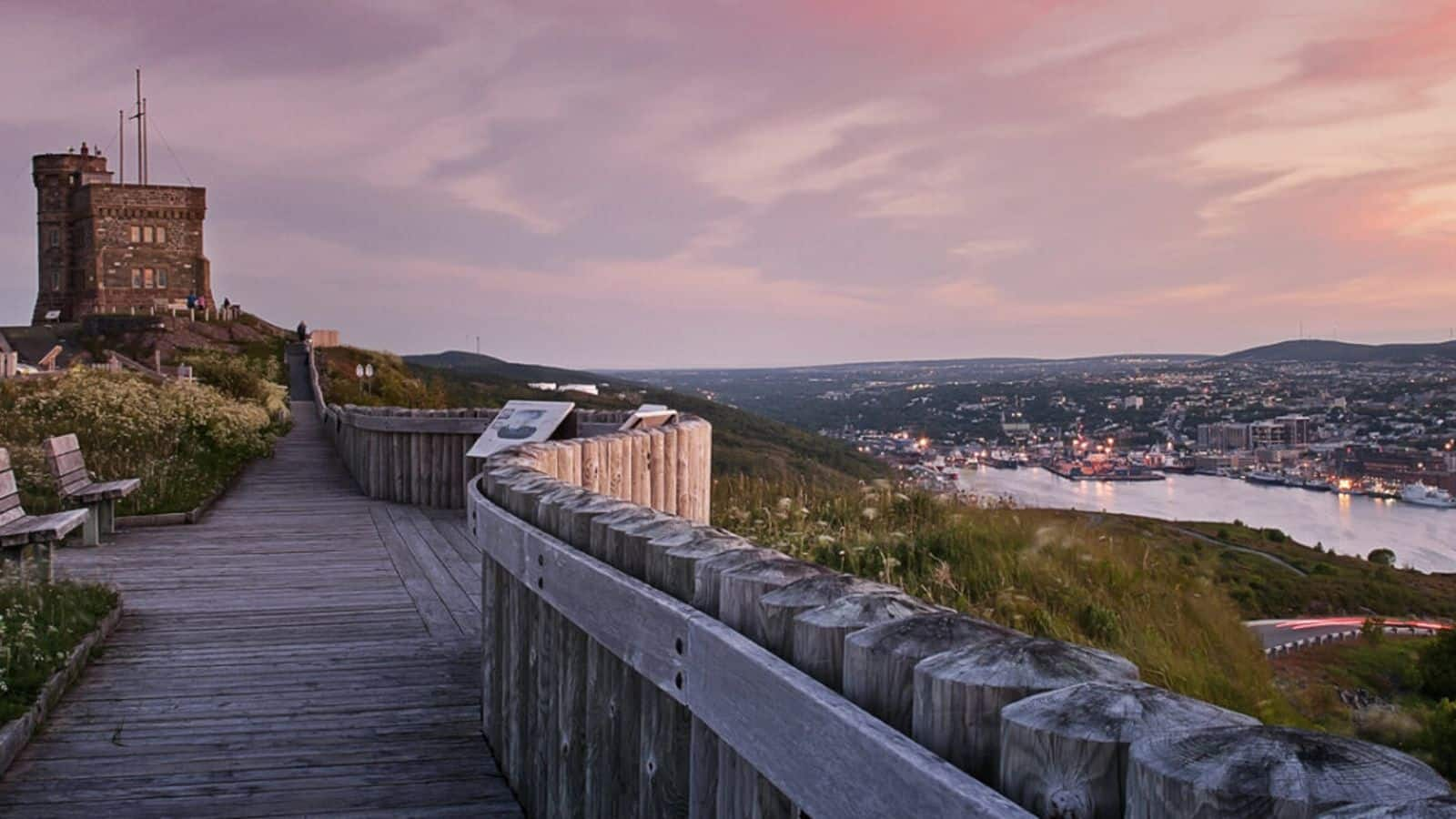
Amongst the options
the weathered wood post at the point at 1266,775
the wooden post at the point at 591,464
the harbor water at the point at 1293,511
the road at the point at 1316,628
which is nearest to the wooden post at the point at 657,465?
the wooden post at the point at 591,464

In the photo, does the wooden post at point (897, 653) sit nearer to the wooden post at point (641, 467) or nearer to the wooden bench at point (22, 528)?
the wooden post at point (641, 467)

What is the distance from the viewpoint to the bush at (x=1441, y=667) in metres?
7.98

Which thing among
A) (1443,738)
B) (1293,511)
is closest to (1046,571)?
(1443,738)

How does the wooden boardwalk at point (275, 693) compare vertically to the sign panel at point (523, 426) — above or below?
below

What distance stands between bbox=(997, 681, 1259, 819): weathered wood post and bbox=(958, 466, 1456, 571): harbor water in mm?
9762

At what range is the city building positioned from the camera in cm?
6194

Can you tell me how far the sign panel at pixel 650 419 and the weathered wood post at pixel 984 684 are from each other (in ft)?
22.5

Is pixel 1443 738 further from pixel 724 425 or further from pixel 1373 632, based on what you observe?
pixel 724 425

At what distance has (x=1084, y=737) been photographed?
1.34m

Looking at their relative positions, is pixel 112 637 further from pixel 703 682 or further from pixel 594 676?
pixel 703 682

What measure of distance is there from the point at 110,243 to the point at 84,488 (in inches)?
2385

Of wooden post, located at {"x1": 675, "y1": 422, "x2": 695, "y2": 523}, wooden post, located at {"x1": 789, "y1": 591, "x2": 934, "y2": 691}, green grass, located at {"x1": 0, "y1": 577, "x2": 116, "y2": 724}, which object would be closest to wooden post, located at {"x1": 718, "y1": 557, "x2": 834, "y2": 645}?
wooden post, located at {"x1": 789, "y1": 591, "x2": 934, "y2": 691}

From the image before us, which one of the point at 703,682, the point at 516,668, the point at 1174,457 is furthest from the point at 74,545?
the point at 1174,457

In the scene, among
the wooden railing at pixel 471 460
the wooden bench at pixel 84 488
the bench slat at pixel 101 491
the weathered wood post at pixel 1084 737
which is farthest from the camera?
the bench slat at pixel 101 491
